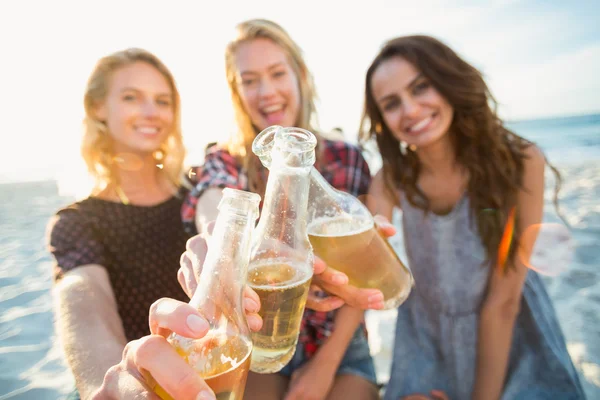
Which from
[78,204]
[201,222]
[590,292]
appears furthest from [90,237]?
[590,292]

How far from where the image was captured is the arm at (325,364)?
6.47 feet

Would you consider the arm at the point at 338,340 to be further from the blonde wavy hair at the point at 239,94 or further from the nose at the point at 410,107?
the nose at the point at 410,107

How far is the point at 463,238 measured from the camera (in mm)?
2572

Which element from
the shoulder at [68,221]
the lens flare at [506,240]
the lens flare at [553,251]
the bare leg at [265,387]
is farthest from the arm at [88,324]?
the lens flare at [553,251]

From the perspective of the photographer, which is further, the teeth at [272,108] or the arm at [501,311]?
the teeth at [272,108]

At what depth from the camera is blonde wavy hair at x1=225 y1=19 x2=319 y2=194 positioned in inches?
96.6

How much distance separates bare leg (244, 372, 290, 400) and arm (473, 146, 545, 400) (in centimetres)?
124

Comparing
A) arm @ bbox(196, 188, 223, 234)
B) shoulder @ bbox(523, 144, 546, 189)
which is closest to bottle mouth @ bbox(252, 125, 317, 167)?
arm @ bbox(196, 188, 223, 234)

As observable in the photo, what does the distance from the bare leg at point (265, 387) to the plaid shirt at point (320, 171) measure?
0.96 ft

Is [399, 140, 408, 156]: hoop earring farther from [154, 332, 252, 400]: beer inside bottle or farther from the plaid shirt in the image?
[154, 332, 252, 400]: beer inside bottle

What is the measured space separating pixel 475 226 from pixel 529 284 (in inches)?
20.0

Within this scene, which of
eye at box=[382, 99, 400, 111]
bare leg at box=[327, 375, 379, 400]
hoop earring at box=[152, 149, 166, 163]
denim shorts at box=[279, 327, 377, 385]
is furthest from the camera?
hoop earring at box=[152, 149, 166, 163]

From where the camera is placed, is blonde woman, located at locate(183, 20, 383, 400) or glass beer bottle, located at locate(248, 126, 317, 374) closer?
glass beer bottle, located at locate(248, 126, 317, 374)

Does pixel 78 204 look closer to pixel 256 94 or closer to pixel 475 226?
pixel 256 94
